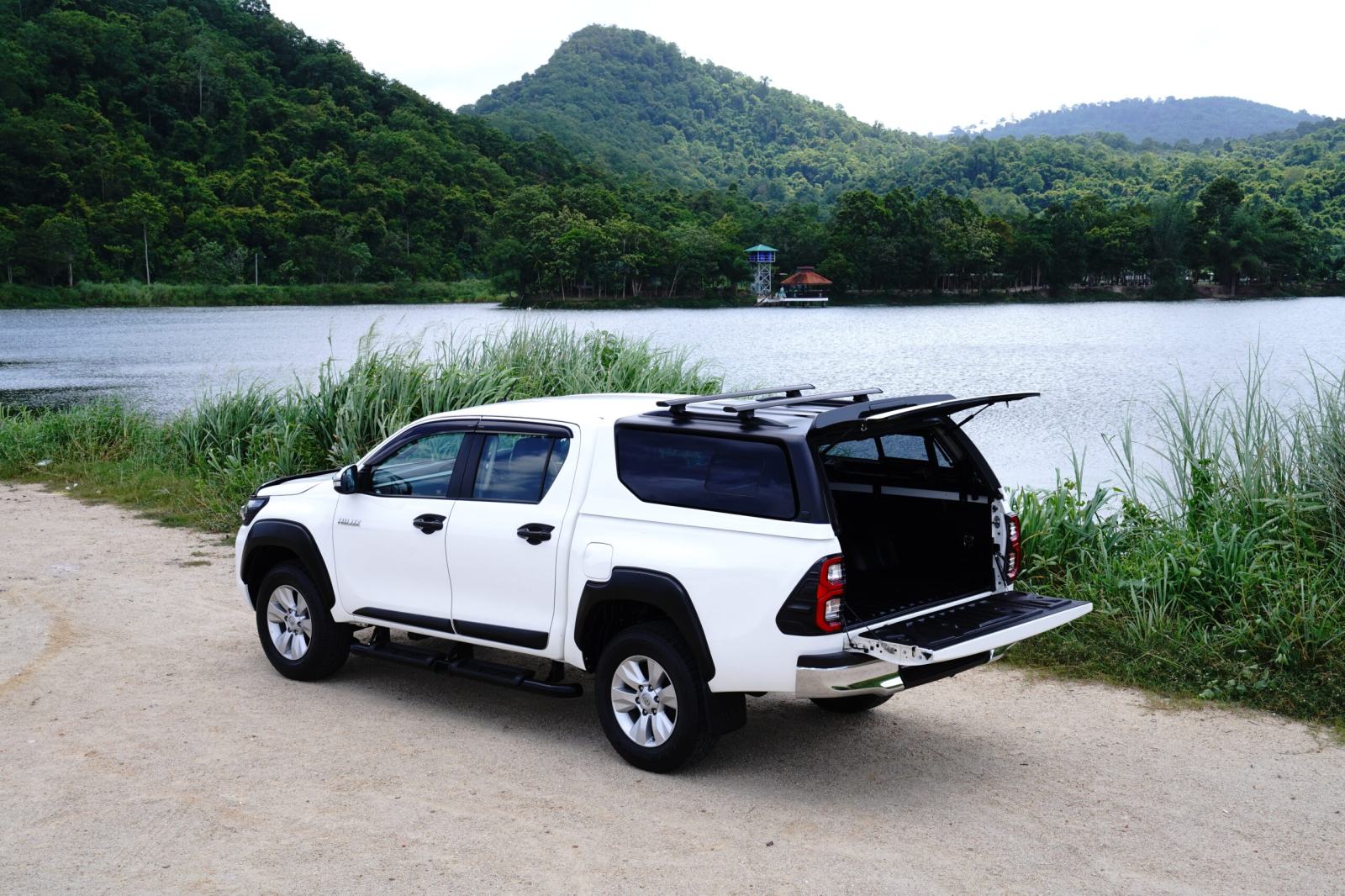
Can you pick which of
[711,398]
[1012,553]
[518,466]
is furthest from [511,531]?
[1012,553]

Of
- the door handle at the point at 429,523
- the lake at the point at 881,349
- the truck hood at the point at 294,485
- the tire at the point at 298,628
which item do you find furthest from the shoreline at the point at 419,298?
the door handle at the point at 429,523

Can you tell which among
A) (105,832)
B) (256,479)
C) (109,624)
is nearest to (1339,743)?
(105,832)

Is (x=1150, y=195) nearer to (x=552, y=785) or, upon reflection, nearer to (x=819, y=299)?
(x=819, y=299)

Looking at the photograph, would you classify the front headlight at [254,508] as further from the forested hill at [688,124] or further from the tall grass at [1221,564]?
the forested hill at [688,124]

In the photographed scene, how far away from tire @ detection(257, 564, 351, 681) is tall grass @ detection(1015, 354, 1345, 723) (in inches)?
177

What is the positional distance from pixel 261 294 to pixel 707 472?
9416 centimetres

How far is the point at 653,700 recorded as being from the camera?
574 cm

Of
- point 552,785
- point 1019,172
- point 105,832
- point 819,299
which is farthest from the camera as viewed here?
point 1019,172

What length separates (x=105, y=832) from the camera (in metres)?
5.11

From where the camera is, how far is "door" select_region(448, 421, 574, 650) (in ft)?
19.9

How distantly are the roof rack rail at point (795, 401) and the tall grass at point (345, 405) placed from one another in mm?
7206

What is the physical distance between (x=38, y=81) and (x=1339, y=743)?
388 ft

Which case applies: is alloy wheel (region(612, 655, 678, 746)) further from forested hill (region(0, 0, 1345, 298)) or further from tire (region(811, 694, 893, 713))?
forested hill (region(0, 0, 1345, 298))

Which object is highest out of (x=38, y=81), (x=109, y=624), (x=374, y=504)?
(x=38, y=81)
